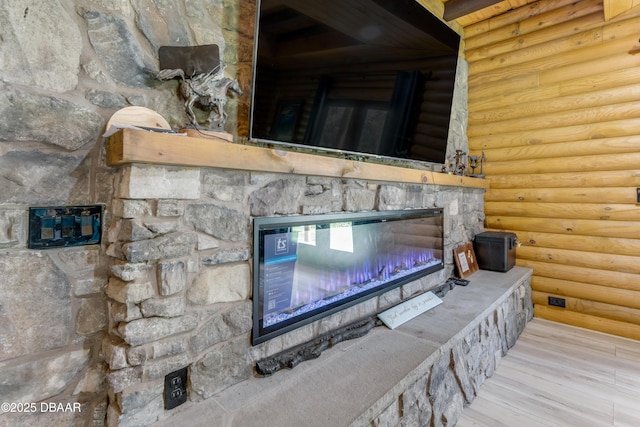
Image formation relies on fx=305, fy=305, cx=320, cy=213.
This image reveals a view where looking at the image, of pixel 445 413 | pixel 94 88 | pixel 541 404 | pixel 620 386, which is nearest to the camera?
pixel 94 88

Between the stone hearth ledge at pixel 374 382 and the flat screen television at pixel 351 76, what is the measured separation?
111 centimetres

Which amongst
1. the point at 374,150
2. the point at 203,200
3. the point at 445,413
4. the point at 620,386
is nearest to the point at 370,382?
the point at 445,413

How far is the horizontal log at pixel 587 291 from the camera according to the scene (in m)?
2.76

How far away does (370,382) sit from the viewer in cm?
135

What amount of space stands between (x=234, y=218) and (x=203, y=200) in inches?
5.9

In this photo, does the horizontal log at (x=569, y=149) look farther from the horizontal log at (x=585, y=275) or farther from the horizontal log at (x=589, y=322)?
the horizontal log at (x=589, y=322)

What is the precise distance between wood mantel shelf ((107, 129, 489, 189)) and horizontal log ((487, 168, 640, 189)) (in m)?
2.46

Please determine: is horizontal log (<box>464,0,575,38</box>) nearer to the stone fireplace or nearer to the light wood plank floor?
the stone fireplace

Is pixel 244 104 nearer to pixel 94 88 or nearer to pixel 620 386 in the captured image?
pixel 94 88

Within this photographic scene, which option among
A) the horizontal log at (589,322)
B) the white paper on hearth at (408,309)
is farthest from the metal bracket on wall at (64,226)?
the horizontal log at (589,322)

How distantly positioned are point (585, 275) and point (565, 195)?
80 centimetres

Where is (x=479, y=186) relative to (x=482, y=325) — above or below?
above

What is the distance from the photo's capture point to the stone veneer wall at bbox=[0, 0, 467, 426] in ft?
3.11

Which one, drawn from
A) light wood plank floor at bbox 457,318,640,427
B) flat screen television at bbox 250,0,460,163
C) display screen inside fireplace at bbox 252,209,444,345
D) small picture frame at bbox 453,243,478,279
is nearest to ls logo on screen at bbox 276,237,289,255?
display screen inside fireplace at bbox 252,209,444,345
